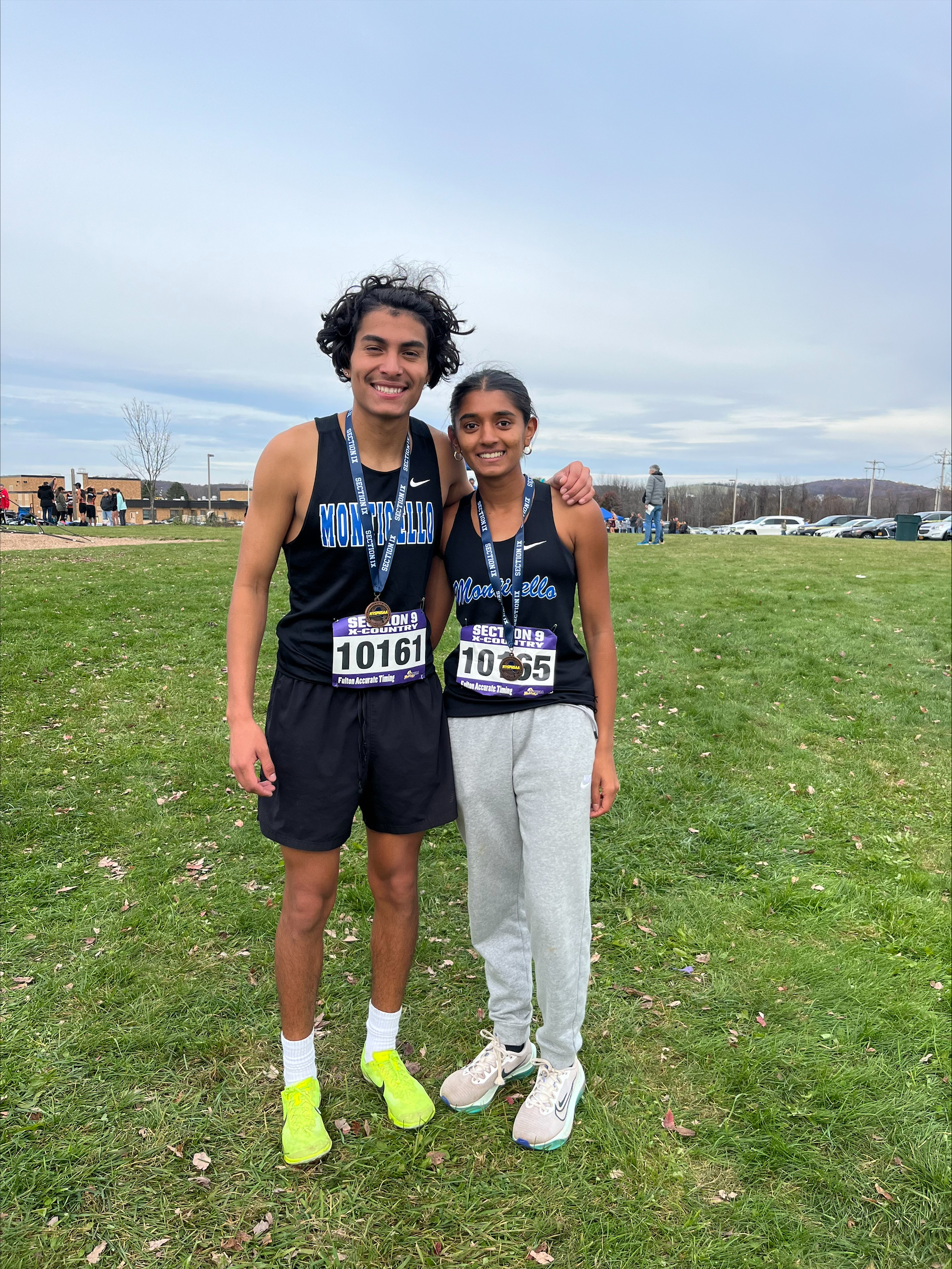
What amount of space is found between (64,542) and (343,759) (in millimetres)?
19837

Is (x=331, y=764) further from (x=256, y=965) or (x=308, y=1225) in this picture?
(x=256, y=965)

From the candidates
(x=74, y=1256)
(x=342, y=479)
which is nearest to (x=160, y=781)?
(x=74, y=1256)

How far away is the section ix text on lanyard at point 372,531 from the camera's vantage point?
7.29 feet

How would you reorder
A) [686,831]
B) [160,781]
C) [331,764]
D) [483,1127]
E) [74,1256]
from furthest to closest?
[160,781], [686,831], [483,1127], [331,764], [74,1256]

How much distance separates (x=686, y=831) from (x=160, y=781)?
346 cm

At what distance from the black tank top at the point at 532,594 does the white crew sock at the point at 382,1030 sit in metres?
1.09

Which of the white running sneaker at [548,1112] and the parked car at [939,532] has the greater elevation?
the parked car at [939,532]

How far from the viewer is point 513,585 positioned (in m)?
2.29

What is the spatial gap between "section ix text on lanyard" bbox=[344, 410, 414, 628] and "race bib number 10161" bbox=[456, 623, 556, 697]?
0.27 meters

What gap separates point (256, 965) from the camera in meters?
3.37

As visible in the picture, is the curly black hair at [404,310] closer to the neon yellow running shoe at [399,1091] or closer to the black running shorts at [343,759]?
the black running shorts at [343,759]

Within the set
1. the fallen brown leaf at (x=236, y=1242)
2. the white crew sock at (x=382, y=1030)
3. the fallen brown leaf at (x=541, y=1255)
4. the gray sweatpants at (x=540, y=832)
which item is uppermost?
the gray sweatpants at (x=540, y=832)

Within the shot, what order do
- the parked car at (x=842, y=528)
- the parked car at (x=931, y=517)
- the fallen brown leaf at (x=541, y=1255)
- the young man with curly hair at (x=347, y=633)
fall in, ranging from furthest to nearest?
the parked car at (x=842, y=528), the parked car at (x=931, y=517), the young man with curly hair at (x=347, y=633), the fallen brown leaf at (x=541, y=1255)

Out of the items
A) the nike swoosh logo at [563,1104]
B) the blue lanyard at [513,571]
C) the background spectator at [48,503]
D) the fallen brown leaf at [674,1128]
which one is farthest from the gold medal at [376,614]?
the background spectator at [48,503]
